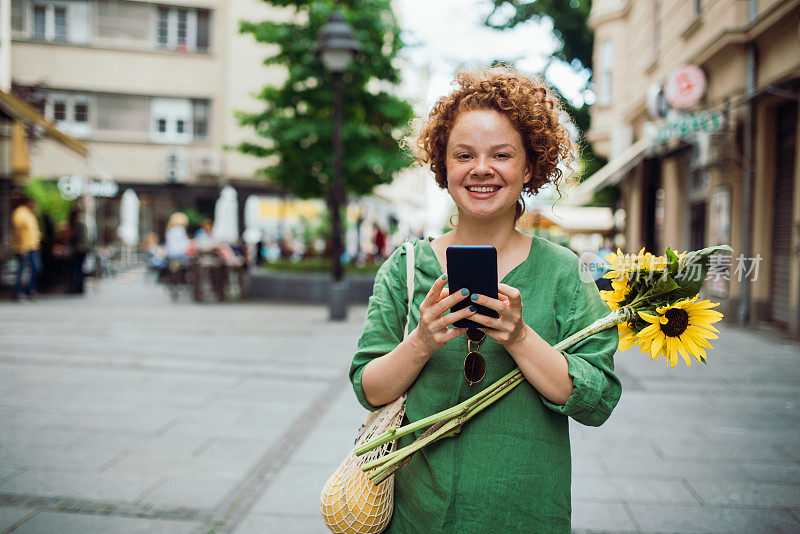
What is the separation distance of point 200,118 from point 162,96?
161cm

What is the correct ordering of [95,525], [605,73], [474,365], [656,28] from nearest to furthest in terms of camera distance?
[474,365] < [95,525] < [656,28] < [605,73]

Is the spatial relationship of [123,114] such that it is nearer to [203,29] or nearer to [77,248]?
[203,29]

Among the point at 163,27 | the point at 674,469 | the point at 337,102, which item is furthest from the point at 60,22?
the point at 674,469

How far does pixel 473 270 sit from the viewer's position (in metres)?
1.25

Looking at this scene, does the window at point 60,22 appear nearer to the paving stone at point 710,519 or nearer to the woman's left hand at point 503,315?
the paving stone at point 710,519

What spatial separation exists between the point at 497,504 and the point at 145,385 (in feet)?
16.3

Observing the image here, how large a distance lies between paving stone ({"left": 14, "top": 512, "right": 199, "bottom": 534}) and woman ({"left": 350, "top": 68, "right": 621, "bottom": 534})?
1.89 m

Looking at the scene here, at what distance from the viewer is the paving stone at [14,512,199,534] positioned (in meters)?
2.90

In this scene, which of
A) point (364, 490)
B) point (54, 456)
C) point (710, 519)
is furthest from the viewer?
point (54, 456)

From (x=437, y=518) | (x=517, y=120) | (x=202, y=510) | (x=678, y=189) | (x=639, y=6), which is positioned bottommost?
(x=202, y=510)

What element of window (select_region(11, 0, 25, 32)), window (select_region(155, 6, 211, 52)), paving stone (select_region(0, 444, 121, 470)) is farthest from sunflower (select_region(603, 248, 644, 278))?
window (select_region(155, 6, 211, 52))

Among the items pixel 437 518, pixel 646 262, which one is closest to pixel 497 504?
pixel 437 518

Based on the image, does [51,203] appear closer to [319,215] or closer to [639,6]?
[319,215]

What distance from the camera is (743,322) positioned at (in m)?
9.86
